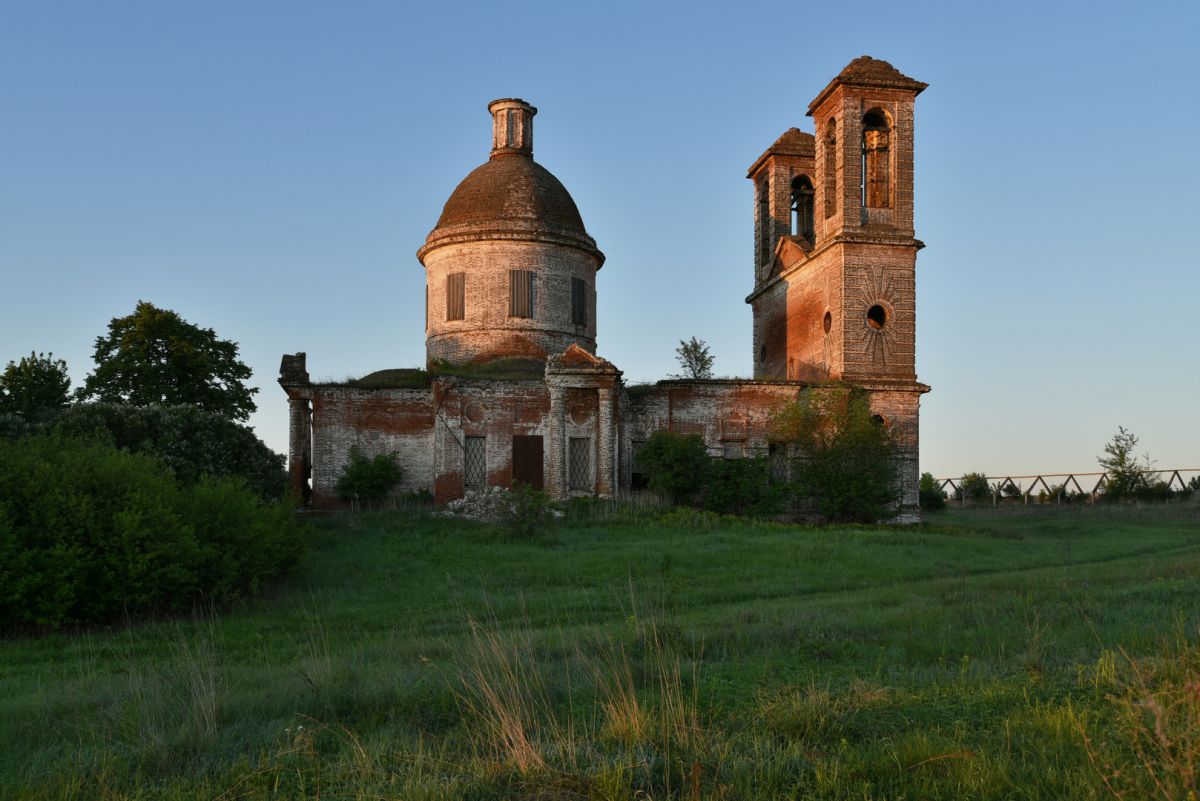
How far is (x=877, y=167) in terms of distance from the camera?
32.6 m

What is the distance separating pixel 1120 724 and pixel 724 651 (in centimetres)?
402

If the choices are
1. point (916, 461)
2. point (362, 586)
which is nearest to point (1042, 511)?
point (916, 461)

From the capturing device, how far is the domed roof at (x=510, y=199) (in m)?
33.2

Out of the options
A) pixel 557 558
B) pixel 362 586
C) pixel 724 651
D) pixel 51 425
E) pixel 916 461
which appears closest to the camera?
pixel 724 651

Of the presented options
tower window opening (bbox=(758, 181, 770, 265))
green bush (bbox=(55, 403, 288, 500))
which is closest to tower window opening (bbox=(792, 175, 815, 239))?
tower window opening (bbox=(758, 181, 770, 265))

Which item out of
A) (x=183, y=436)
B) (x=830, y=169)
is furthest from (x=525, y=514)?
(x=830, y=169)

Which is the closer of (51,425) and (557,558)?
(557,558)

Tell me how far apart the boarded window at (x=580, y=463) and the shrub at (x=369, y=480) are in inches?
197

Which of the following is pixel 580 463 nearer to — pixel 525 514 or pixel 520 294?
pixel 525 514

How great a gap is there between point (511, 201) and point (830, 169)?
10.9 metres

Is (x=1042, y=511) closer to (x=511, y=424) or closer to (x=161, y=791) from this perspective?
(x=511, y=424)

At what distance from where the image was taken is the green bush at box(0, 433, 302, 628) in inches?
500

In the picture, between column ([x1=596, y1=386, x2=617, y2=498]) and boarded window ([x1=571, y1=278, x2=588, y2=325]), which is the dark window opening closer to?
column ([x1=596, y1=386, x2=617, y2=498])

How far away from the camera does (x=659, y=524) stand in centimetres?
2384
